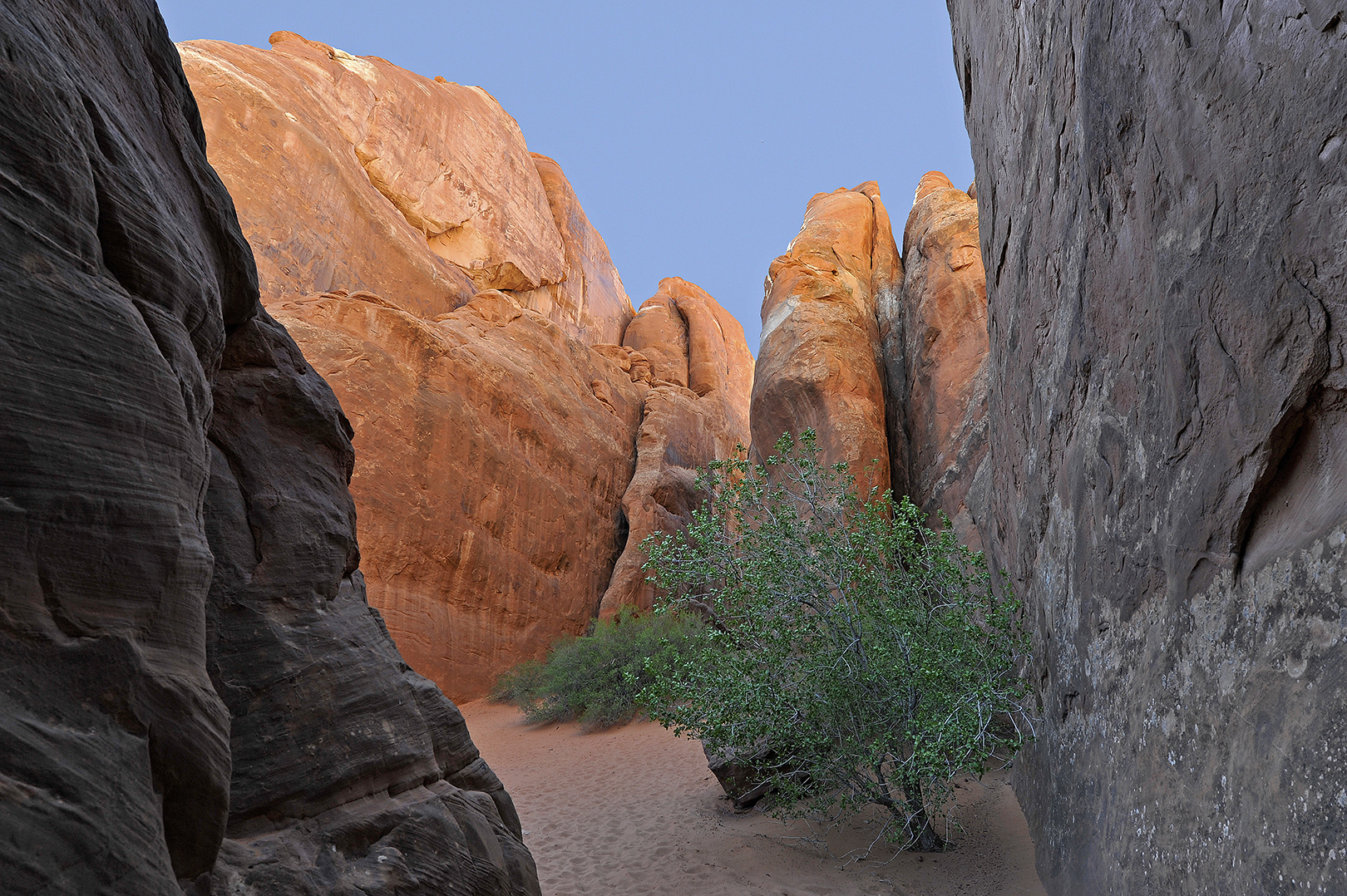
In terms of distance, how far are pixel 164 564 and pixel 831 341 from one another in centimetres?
1653

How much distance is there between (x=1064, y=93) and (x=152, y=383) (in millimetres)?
5609

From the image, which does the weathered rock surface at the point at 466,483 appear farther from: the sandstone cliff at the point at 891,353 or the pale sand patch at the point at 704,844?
the pale sand patch at the point at 704,844

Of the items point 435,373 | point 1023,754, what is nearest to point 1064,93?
point 1023,754

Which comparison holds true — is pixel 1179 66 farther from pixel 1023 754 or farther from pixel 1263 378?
pixel 1023 754

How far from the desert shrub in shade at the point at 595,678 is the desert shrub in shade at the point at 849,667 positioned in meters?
5.27

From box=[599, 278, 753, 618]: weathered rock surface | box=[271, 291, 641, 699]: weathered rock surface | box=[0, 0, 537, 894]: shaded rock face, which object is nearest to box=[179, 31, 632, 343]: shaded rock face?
box=[599, 278, 753, 618]: weathered rock surface

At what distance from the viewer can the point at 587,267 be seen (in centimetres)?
3184

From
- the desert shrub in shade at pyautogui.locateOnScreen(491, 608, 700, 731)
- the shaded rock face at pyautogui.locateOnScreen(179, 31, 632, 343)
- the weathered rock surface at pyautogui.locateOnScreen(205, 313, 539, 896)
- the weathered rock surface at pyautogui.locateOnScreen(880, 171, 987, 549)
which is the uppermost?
the shaded rock face at pyautogui.locateOnScreen(179, 31, 632, 343)

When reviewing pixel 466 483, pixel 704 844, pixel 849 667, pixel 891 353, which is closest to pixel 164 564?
pixel 849 667

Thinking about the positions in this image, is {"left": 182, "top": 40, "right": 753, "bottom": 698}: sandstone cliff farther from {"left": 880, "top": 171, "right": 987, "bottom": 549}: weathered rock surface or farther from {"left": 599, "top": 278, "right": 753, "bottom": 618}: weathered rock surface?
{"left": 880, "top": 171, "right": 987, "bottom": 549}: weathered rock surface

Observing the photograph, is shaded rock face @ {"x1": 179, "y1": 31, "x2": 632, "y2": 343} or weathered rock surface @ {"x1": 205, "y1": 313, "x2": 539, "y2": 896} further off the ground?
shaded rock face @ {"x1": 179, "y1": 31, "x2": 632, "y2": 343}

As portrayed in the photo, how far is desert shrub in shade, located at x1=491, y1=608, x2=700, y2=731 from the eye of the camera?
13047mm

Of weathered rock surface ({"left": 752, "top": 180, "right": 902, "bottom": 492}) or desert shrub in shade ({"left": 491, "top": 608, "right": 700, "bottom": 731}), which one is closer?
desert shrub in shade ({"left": 491, "top": 608, "right": 700, "bottom": 731})

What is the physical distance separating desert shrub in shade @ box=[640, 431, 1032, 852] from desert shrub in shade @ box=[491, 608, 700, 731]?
527cm
